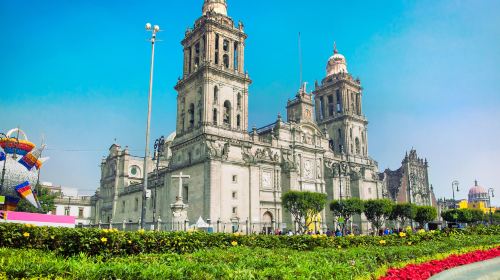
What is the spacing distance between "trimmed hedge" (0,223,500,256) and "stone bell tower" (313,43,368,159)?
52.1 m

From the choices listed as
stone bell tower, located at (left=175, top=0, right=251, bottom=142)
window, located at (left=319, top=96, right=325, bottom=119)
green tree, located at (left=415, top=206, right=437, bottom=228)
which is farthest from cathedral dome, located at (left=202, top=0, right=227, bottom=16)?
green tree, located at (left=415, top=206, right=437, bottom=228)

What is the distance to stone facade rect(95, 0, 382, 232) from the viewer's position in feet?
153

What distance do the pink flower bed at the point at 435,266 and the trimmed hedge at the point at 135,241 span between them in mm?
3310

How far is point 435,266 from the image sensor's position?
1234 cm

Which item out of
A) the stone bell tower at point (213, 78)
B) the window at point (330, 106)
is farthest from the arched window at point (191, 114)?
the window at point (330, 106)

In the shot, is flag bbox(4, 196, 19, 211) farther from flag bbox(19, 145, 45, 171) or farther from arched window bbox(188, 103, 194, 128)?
arched window bbox(188, 103, 194, 128)

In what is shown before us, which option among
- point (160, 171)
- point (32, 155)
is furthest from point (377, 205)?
point (32, 155)

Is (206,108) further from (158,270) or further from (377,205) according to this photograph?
(158,270)

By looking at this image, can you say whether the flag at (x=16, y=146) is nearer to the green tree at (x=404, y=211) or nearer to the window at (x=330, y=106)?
the green tree at (x=404, y=211)

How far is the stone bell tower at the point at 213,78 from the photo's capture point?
160 ft

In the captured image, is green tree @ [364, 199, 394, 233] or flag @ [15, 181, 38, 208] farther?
green tree @ [364, 199, 394, 233]

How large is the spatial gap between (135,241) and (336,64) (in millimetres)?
67149

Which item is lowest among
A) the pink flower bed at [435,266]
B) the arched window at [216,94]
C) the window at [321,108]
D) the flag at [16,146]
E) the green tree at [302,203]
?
the pink flower bed at [435,266]

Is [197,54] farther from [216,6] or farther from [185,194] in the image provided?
[185,194]
